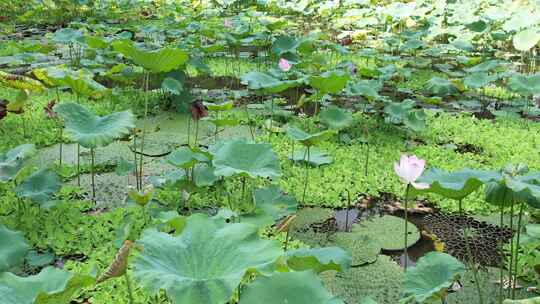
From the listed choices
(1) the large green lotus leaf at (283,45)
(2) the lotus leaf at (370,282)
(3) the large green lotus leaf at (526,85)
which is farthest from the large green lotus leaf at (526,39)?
(2) the lotus leaf at (370,282)

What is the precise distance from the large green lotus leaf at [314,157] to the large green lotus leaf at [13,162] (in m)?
1.38

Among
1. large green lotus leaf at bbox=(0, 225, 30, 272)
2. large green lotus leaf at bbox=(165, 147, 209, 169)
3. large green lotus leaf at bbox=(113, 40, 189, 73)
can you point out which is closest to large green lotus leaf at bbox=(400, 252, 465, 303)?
large green lotus leaf at bbox=(165, 147, 209, 169)

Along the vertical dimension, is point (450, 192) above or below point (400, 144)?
above

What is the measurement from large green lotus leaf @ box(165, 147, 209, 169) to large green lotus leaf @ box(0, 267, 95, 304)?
3.36 ft

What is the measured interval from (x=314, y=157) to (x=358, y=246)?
35.9 inches

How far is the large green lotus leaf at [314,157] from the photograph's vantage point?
10.2 ft

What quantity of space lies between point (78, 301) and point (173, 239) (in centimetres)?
75

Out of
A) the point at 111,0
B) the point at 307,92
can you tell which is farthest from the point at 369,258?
the point at 111,0

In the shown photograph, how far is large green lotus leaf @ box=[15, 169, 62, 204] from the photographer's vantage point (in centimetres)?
229

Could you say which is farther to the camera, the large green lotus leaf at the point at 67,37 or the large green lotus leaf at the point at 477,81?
the large green lotus leaf at the point at 67,37

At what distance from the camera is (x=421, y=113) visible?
11.6 feet

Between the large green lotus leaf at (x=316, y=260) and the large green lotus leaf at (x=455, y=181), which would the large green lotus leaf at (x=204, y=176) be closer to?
the large green lotus leaf at (x=316, y=260)

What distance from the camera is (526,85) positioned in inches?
144

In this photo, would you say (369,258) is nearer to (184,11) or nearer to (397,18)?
(397,18)
